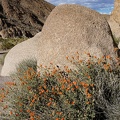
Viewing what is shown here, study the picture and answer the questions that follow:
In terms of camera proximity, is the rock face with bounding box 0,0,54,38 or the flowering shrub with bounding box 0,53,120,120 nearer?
the flowering shrub with bounding box 0,53,120,120

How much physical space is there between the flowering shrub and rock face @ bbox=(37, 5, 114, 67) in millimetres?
1630

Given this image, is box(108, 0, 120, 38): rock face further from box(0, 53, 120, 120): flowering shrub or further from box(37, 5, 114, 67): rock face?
box(0, 53, 120, 120): flowering shrub

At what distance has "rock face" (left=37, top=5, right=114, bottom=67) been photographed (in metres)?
7.17

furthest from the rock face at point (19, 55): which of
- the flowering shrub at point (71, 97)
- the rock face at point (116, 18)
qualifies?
the rock face at point (116, 18)

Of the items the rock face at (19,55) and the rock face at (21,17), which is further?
the rock face at (21,17)

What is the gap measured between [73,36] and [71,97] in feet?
10.1

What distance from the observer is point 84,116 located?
443 centimetres

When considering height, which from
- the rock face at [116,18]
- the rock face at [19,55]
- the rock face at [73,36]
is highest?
the rock face at [73,36]

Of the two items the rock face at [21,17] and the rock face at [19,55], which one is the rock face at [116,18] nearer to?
the rock face at [19,55]

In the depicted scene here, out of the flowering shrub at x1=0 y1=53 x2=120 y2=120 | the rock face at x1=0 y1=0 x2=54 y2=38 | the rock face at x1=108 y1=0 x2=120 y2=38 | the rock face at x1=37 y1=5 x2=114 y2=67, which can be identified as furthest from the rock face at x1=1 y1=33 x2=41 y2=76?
the rock face at x1=0 y1=0 x2=54 y2=38

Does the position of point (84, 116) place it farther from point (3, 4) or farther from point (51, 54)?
point (3, 4)

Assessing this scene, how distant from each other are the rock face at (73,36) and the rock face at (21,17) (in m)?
43.6

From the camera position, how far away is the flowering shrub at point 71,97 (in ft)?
14.5

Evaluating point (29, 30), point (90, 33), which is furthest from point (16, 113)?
point (29, 30)
